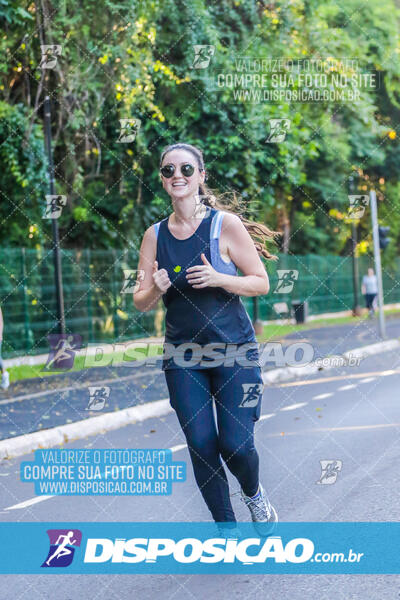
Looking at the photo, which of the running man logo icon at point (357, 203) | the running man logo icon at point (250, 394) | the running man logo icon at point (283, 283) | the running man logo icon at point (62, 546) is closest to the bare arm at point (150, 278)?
the running man logo icon at point (250, 394)

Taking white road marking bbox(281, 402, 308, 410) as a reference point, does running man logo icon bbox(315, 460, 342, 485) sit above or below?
above

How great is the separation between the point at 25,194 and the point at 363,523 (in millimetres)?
13634

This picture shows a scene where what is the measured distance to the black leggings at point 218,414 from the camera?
4816 mm

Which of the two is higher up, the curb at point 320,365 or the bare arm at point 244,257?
the bare arm at point 244,257

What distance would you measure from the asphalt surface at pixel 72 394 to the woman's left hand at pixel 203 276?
555 centimetres

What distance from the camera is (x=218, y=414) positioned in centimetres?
485

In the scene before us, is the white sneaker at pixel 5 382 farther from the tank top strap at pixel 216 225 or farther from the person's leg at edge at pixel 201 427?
the tank top strap at pixel 216 225

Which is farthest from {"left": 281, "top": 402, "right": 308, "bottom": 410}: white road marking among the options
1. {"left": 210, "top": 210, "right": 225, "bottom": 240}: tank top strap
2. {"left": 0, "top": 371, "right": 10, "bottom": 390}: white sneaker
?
{"left": 210, "top": 210, "right": 225, "bottom": 240}: tank top strap

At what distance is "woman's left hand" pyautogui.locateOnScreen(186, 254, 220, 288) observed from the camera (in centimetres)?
457

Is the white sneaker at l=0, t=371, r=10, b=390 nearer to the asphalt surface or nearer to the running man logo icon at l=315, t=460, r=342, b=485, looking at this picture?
the asphalt surface

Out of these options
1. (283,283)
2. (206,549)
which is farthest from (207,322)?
(283,283)

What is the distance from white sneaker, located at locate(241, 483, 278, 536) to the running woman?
153 mm

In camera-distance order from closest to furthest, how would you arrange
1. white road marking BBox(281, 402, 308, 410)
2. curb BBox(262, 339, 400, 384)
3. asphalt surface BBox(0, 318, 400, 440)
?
asphalt surface BBox(0, 318, 400, 440), white road marking BBox(281, 402, 308, 410), curb BBox(262, 339, 400, 384)

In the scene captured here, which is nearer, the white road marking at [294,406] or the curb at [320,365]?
the white road marking at [294,406]
